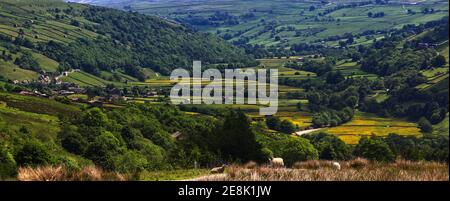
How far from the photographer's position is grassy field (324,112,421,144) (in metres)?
157

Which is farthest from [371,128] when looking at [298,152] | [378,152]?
[378,152]

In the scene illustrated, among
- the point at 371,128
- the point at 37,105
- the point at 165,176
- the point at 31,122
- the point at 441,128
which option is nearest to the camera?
the point at 165,176

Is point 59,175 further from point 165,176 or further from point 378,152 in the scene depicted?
point 378,152

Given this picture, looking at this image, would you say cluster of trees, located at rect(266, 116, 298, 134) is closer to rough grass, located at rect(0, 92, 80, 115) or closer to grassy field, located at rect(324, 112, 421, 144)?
grassy field, located at rect(324, 112, 421, 144)

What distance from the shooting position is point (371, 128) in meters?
168

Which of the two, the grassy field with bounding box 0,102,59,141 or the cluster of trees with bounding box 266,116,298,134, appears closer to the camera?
the grassy field with bounding box 0,102,59,141

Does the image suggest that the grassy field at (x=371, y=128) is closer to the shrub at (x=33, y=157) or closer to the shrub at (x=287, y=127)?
the shrub at (x=287, y=127)

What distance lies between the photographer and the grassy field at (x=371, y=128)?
157 metres

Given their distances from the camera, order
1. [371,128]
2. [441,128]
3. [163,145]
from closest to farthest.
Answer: [163,145], [371,128], [441,128]

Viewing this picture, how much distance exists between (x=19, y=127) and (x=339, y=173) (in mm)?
85311

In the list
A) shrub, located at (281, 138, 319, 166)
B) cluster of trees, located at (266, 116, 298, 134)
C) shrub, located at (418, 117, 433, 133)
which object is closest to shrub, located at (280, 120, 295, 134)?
cluster of trees, located at (266, 116, 298, 134)

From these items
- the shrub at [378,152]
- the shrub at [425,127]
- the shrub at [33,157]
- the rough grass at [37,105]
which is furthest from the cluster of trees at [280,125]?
the shrub at [33,157]

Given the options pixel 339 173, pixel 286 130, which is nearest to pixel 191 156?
pixel 339 173
